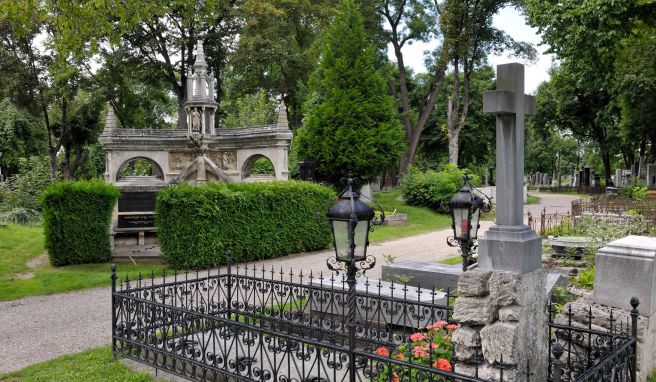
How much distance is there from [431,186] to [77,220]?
17.6 m

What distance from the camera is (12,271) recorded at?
38.9 ft

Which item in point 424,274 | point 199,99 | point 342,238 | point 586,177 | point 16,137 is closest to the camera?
point 342,238

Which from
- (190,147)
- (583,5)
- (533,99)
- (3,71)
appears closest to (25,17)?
(533,99)

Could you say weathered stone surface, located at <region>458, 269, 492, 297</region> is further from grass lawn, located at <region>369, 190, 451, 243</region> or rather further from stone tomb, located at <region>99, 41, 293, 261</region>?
stone tomb, located at <region>99, 41, 293, 261</region>

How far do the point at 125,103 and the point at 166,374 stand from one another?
29992 millimetres

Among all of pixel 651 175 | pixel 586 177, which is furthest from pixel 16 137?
pixel 586 177

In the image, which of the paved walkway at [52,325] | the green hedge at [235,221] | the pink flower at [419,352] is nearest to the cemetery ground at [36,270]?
the paved walkway at [52,325]

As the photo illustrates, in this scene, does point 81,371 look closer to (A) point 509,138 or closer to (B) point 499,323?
(B) point 499,323

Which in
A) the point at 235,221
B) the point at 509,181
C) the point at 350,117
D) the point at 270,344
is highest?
the point at 350,117

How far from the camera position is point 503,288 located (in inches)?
150

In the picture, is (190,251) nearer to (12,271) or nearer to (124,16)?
(12,271)

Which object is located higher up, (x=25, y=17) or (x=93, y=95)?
(x=93, y=95)

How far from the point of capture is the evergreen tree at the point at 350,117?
71.2ft

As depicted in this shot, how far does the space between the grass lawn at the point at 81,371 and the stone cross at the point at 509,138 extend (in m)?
4.21
